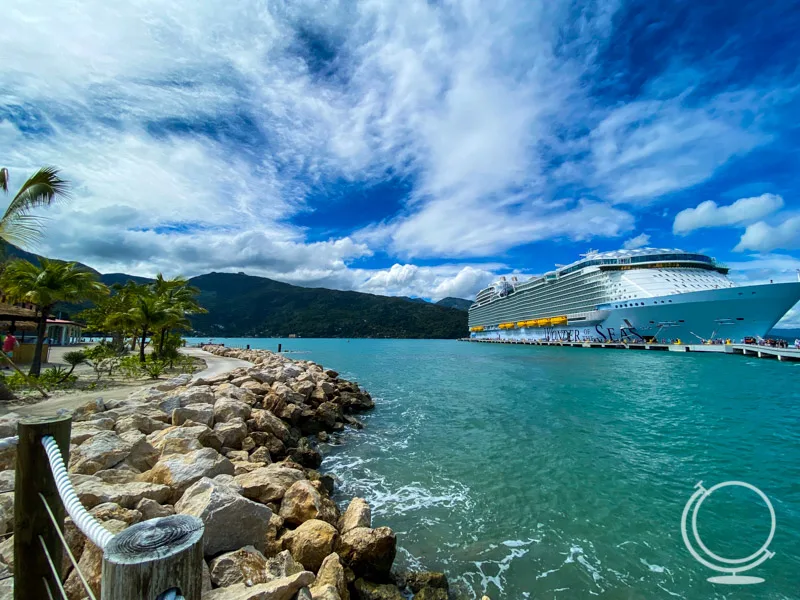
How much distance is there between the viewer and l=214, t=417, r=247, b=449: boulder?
770 cm

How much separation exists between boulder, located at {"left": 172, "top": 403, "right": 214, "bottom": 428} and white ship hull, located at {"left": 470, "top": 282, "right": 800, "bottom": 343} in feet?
186

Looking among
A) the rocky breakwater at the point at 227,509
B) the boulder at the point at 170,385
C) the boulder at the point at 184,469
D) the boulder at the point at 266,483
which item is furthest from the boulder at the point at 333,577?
the boulder at the point at 170,385

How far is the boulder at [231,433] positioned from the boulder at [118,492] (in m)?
2.95

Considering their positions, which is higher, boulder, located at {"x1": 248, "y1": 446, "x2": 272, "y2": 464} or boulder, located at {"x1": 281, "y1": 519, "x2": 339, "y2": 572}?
boulder, located at {"x1": 248, "y1": 446, "x2": 272, "y2": 464}

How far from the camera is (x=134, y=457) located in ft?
18.6

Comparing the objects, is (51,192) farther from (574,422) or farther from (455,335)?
(455,335)

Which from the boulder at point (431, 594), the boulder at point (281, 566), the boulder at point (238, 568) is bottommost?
the boulder at point (431, 594)

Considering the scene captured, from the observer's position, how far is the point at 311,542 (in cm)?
453

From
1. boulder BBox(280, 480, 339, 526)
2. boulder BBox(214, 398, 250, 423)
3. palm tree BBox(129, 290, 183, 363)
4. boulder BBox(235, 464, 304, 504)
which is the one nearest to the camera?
boulder BBox(280, 480, 339, 526)

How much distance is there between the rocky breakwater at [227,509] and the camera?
11.6 feet

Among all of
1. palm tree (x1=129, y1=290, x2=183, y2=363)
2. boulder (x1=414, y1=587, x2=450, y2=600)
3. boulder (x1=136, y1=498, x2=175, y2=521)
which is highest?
palm tree (x1=129, y1=290, x2=183, y2=363)

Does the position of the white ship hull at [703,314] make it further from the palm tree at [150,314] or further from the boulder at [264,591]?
the boulder at [264,591]

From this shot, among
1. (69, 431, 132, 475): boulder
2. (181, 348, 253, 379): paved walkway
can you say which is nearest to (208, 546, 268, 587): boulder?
(69, 431, 132, 475): boulder

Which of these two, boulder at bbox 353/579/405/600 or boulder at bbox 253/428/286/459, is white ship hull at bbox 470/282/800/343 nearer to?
boulder at bbox 253/428/286/459
